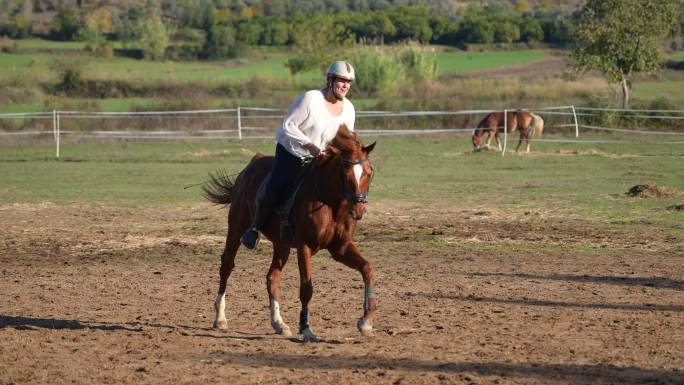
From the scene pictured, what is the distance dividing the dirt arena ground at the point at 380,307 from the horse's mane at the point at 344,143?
153 cm

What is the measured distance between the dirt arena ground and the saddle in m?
0.88

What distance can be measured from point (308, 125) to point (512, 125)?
81.7ft

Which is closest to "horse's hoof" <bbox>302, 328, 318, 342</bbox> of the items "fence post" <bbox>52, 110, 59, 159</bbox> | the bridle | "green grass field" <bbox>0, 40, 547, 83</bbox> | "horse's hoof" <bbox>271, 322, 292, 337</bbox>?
"horse's hoof" <bbox>271, 322, 292, 337</bbox>

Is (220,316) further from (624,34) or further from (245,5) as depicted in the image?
(245,5)

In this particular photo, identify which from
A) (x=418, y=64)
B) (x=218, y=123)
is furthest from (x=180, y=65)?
(x=218, y=123)

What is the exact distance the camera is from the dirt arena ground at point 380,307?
6.91m

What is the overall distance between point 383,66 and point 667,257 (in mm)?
42034

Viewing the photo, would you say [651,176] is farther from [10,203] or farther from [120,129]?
[120,129]

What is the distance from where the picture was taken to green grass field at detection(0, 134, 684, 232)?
18375 mm

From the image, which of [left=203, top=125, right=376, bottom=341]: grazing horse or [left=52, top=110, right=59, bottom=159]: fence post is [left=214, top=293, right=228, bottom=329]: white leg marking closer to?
[left=203, top=125, right=376, bottom=341]: grazing horse

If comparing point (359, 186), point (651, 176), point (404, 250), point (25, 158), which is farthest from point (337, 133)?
point (25, 158)

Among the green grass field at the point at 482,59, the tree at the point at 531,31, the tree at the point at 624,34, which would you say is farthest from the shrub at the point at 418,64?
the tree at the point at 531,31

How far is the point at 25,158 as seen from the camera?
96.9ft

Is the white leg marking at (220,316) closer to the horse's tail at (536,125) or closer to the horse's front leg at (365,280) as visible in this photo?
the horse's front leg at (365,280)
